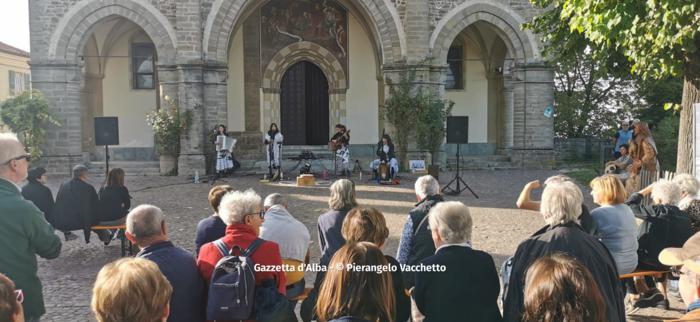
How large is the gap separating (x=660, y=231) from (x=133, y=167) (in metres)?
16.1

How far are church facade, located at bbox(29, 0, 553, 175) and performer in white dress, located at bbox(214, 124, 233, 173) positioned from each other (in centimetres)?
111

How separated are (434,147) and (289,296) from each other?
45.0 feet

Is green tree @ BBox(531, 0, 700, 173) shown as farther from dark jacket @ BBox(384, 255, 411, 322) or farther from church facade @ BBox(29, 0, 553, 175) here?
church facade @ BBox(29, 0, 553, 175)

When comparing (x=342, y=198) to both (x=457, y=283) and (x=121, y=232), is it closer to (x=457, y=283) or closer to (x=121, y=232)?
(x=457, y=283)

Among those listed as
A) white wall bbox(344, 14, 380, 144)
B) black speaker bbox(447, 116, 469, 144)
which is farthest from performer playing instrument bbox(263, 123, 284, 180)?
black speaker bbox(447, 116, 469, 144)

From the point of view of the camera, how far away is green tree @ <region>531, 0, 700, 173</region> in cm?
660

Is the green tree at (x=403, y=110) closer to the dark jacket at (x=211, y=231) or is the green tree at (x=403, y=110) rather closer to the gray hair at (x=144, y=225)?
the dark jacket at (x=211, y=231)

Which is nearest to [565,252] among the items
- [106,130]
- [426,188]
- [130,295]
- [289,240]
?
[426,188]

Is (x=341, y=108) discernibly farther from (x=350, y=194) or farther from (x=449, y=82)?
(x=350, y=194)

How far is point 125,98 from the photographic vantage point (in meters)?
19.9

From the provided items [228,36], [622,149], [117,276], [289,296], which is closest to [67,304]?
[289,296]

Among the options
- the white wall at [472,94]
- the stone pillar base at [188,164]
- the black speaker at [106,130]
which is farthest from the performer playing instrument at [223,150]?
the white wall at [472,94]

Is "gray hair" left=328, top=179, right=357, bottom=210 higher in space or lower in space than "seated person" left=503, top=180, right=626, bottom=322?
higher

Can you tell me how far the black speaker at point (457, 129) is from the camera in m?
13.6
